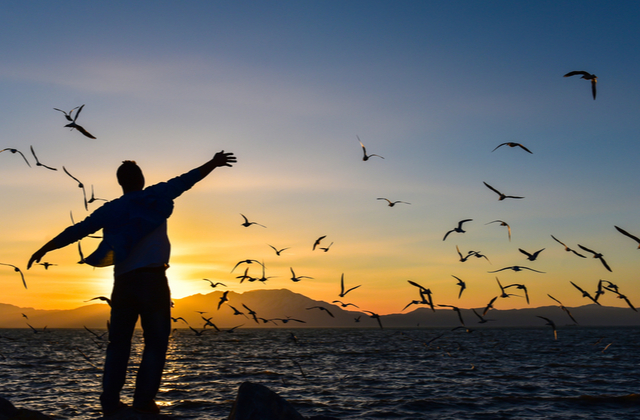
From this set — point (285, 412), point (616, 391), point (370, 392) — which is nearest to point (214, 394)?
point (370, 392)

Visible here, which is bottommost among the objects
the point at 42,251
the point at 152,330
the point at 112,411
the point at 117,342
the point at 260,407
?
the point at 260,407

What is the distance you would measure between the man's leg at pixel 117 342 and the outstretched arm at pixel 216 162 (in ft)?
5.57

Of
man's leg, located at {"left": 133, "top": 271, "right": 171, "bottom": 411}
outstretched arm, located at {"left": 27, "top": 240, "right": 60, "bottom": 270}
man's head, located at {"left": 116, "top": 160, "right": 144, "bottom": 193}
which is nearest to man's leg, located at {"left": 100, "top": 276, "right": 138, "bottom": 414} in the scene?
man's leg, located at {"left": 133, "top": 271, "right": 171, "bottom": 411}

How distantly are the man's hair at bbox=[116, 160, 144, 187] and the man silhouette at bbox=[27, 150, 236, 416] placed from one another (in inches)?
10.9

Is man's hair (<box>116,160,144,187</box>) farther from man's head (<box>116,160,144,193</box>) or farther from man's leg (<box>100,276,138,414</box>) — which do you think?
man's leg (<box>100,276,138,414</box>)

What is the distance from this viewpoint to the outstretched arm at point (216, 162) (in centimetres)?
579

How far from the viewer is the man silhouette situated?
526 centimetres

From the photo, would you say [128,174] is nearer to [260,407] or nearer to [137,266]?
[137,266]

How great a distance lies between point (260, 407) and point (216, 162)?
13.3ft

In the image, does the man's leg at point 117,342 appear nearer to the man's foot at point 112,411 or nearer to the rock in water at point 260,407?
the man's foot at point 112,411

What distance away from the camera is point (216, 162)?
586cm

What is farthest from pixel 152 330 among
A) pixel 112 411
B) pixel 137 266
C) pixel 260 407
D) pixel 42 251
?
pixel 260 407

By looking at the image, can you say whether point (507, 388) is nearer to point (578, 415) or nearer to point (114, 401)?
point (578, 415)

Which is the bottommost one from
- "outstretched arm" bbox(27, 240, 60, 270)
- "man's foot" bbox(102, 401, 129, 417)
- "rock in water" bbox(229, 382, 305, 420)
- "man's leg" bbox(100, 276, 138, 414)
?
"rock in water" bbox(229, 382, 305, 420)
